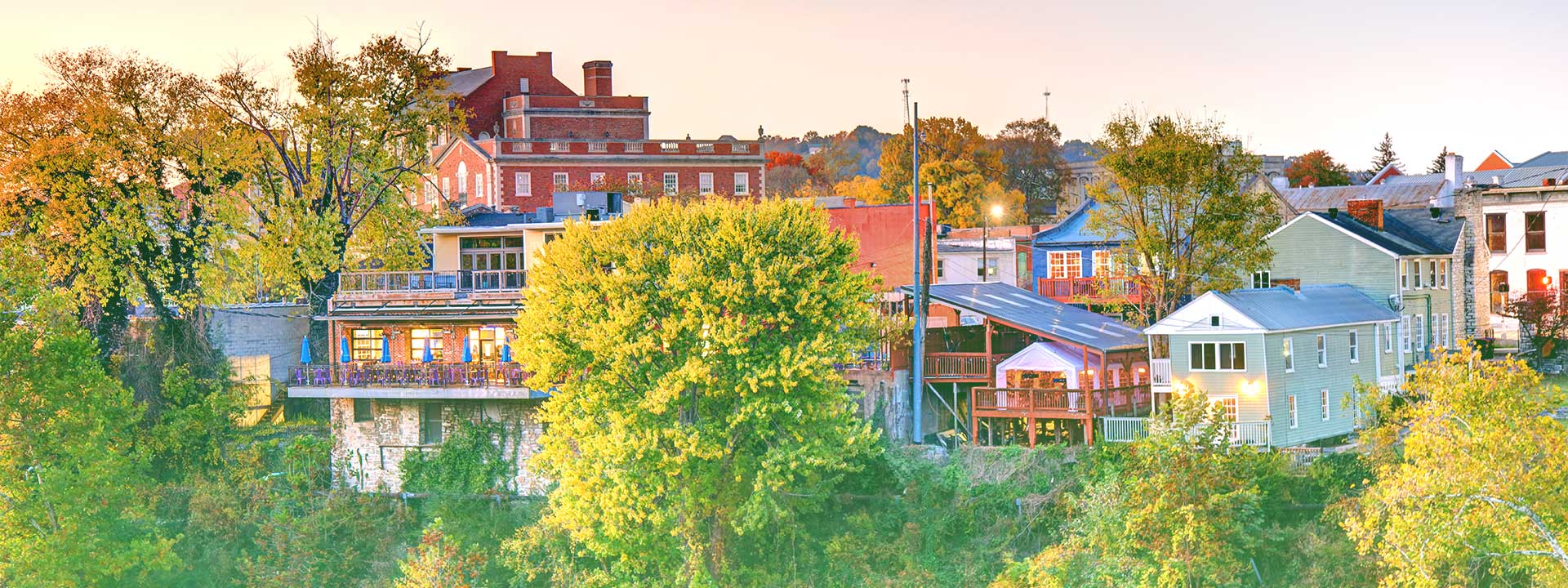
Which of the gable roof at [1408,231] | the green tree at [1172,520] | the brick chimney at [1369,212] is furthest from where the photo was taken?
the brick chimney at [1369,212]

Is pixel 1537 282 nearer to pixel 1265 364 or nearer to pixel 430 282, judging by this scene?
pixel 1265 364

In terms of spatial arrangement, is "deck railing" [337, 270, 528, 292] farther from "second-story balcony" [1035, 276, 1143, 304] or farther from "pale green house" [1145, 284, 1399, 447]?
"pale green house" [1145, 284, 1399, 447]

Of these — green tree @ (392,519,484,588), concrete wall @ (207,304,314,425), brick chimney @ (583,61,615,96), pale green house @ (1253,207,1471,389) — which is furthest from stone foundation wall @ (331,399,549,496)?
brick chimney @ (583,61,615,96)

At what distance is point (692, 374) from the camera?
3759 cm

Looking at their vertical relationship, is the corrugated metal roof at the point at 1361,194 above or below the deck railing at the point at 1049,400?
above

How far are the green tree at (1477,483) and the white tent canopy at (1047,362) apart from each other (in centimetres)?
962

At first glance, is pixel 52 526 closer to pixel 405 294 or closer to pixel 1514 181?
pixel 405 294

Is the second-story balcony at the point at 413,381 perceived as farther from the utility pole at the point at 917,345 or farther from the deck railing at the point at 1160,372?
the deck railing at the point at 1160,372

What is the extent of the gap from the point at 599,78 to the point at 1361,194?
35648 mm

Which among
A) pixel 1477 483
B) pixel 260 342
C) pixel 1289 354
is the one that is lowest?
pixel 1477 483

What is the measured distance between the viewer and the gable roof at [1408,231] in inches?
1999

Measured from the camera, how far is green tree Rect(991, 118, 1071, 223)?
9512cm

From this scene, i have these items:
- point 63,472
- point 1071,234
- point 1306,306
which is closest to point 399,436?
point 63,472

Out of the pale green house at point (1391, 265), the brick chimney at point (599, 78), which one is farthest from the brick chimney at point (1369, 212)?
the brick chimney at point (599, 78)
